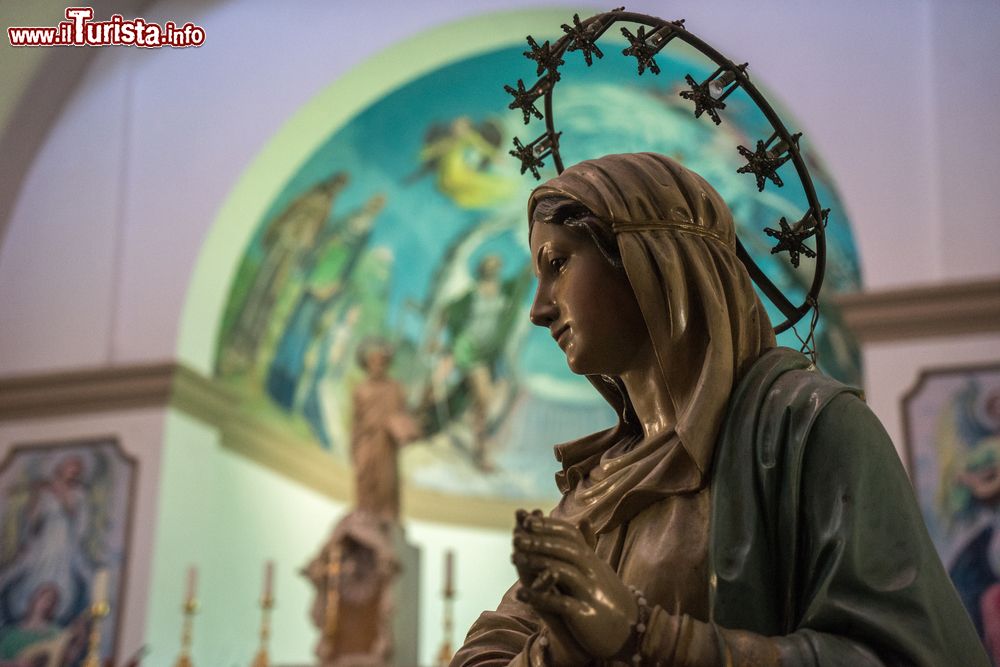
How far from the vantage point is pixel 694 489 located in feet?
6.50

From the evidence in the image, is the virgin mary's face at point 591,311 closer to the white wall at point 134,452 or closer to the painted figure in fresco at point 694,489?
the painted figure in fresco at point 694,489

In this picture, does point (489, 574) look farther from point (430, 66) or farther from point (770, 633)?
point (770, 633)

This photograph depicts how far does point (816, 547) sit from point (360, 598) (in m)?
7.82

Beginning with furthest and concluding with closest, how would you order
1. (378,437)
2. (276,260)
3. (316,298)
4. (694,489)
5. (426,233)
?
(426,233) → (316,298) → (276,260) → (378,437) → (694,489)

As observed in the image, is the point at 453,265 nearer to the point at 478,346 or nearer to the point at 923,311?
the point at 478,346

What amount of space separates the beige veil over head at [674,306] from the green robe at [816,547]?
53mm

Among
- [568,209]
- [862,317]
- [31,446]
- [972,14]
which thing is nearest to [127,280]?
[31,446]

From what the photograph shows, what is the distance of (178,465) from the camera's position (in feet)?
34.4

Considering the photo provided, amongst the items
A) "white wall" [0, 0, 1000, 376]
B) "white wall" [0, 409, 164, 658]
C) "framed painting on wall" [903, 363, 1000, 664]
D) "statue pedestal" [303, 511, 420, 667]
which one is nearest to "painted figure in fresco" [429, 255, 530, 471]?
"white wall" [0, 0, 1000, 376]

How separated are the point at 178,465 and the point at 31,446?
4.15 feet

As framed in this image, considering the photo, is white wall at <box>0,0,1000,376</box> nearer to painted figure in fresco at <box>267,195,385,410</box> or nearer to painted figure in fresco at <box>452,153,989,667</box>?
painted figure in fresco at <box>267,195,385,410</box>

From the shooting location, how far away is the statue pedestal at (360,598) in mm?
9211

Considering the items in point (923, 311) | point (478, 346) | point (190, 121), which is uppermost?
point (190, 121)

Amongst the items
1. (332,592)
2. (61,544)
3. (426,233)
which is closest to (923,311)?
(332,592)
